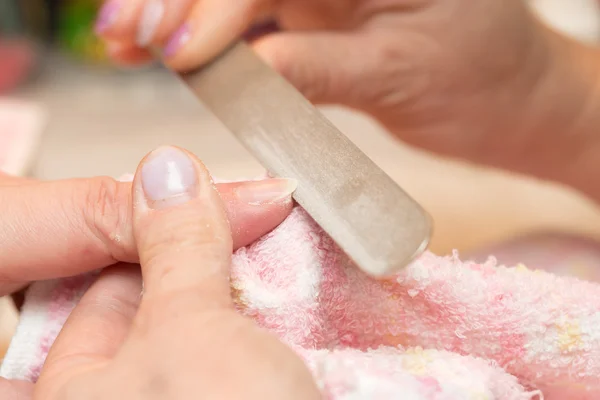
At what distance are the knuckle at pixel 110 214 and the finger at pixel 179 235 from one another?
17mm

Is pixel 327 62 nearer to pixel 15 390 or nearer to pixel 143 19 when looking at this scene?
pixel 143 19

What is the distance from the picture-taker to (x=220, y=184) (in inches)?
10.7

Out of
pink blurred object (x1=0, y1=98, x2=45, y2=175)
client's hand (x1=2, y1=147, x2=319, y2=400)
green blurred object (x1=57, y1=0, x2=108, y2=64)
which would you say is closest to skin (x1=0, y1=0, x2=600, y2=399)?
client's hand (x1=2, y1=147, x2=319, y2=400)

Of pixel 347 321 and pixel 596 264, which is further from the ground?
pixel 347 321

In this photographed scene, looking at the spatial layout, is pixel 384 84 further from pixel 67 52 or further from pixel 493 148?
pixel 67 52

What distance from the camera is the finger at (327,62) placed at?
1.41 ft

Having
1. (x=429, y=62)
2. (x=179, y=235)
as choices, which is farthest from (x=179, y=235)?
(x=429, y=62)

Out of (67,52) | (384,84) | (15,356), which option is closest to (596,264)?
(384,84)

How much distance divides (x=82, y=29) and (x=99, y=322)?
27.3 inches

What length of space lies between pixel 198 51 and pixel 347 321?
19cm

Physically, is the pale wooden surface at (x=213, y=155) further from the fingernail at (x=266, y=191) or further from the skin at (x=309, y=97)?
the fingernail at (x=266, y=191)

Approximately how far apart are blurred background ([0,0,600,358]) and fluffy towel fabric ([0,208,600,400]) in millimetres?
162

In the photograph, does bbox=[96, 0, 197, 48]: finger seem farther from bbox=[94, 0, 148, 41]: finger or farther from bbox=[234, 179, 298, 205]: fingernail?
bbox=[234, 179, 298, 205]: fingernail

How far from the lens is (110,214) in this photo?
264mm
